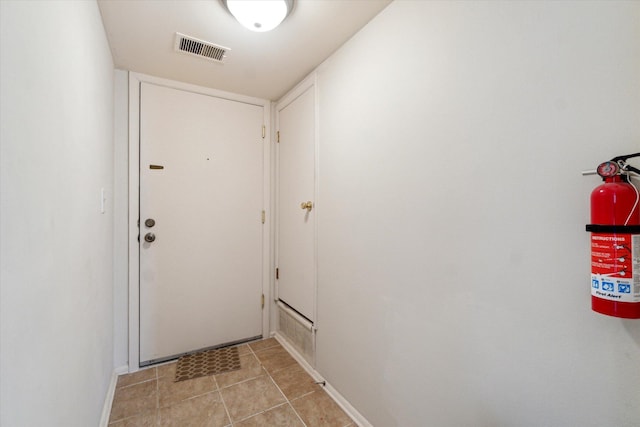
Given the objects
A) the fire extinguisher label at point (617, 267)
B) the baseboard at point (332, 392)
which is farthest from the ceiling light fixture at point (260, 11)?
the baseboard at point (332, 392)

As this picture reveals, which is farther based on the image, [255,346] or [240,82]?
[255,346]

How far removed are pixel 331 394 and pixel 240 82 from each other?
2.41 m

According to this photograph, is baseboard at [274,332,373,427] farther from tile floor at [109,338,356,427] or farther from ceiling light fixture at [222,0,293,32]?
ceiling light fixture at [222,0,293,32]

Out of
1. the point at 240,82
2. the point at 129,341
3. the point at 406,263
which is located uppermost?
the point at 240,82

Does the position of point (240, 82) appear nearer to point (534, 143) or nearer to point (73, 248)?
point (73, 248)

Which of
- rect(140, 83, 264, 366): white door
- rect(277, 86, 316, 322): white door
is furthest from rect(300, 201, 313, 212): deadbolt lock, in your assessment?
rect(140, 83, 264, 366): white door

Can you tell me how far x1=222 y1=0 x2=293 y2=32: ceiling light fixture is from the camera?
137cm

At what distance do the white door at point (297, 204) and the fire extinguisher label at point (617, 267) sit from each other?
1.58 m

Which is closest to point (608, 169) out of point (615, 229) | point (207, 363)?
point (615, 229)

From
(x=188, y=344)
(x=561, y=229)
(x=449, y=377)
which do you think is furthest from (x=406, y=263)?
(x=188, y=344)

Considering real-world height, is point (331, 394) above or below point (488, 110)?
below

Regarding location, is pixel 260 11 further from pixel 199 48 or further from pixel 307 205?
pixel 307 205

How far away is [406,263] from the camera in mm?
1351

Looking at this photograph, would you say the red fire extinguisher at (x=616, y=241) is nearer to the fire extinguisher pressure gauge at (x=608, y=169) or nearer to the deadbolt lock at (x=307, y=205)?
the fire extinguisher pressure gauge at (x=608, y=169)
